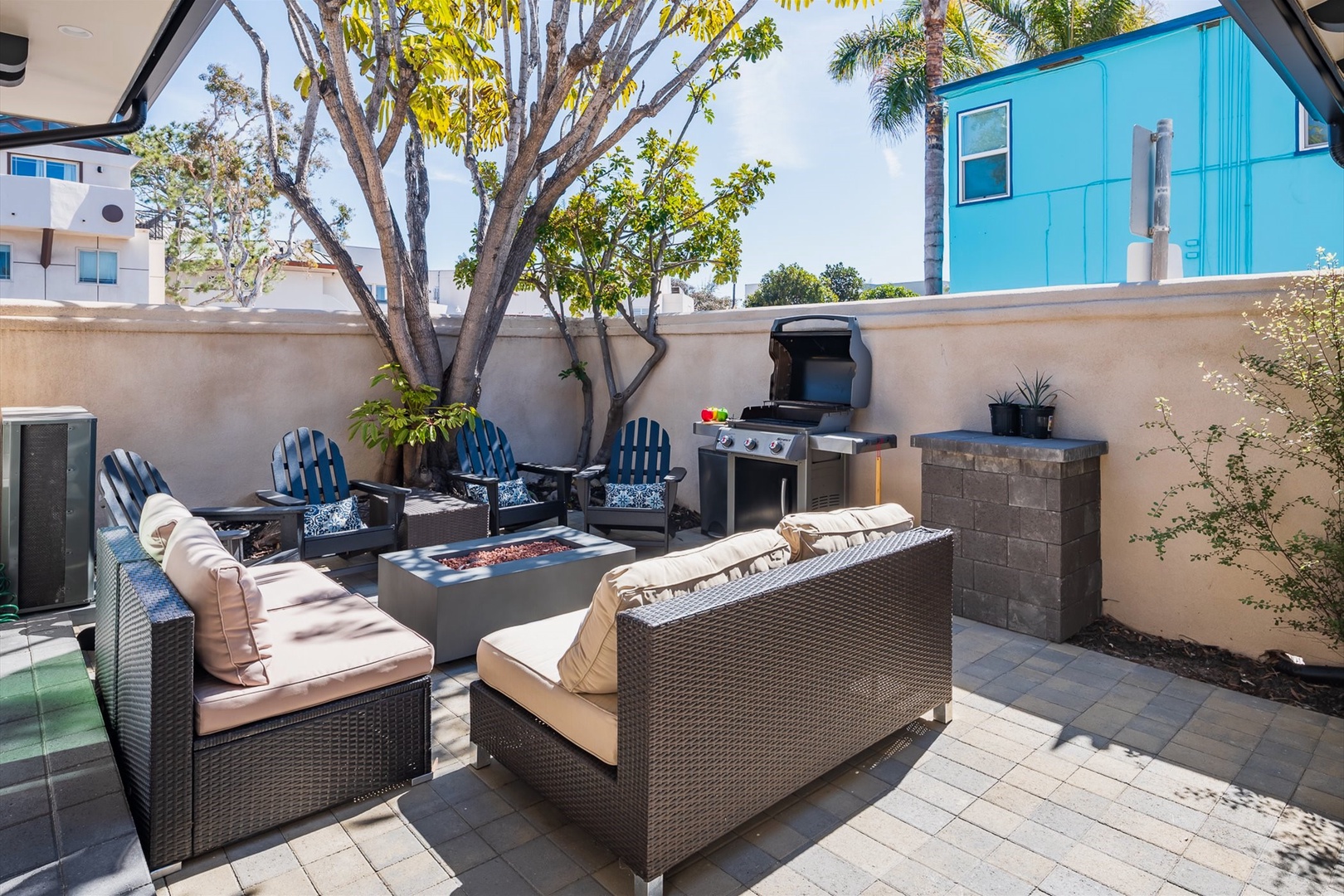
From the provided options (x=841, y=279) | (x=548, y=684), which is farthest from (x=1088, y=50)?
(x=841, y=279)

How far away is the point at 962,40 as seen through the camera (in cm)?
1666

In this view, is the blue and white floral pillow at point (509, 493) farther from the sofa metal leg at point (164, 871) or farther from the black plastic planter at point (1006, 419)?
the sofa metal leg at point (164, 871)

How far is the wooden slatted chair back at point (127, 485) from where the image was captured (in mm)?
4254

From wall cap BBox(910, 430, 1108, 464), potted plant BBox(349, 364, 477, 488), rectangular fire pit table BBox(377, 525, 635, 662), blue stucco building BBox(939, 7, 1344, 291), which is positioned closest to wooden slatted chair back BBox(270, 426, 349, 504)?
potted plant BBox(349, 364, 477, 488)

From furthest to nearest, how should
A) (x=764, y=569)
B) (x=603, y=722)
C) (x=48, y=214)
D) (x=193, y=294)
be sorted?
(x=193, y=294) → (x=48, y=214) → (x=764, y=569) → (x=603, y=722)

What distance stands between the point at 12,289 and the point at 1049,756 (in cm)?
2185

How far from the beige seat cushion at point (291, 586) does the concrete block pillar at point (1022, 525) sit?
122 inches

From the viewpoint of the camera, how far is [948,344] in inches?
194

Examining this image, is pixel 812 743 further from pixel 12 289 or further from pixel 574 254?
pixel 12 289

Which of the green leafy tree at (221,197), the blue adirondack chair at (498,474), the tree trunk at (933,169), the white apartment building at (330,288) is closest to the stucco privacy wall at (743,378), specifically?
the blue adirondack chair at (498,474)


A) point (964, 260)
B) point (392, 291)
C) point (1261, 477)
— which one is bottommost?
point (1261, 477)

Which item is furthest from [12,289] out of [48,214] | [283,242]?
[283,242]

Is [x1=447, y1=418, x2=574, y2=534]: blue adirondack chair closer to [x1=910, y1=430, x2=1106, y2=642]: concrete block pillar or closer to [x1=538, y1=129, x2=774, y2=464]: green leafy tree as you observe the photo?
[x1=538, y1=129, x2=774, y2=464]: green leafy tree

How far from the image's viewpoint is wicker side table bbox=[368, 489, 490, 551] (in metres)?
4.89
